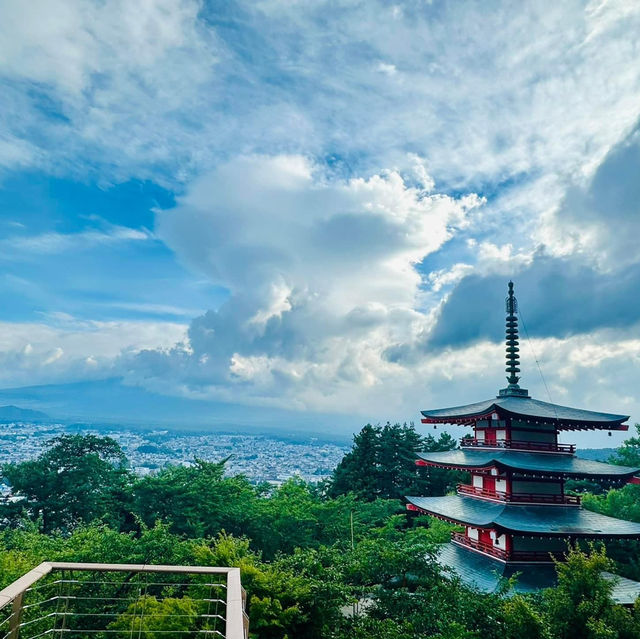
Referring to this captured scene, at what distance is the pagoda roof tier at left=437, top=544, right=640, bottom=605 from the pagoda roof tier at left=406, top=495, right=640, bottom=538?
1.36m

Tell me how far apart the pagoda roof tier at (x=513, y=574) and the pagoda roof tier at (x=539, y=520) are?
1.36 meters

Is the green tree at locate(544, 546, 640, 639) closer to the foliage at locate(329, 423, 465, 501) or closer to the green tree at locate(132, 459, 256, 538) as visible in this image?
the green tree at locate(132, 459, 256, 538)

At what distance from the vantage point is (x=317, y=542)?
24.9 meters

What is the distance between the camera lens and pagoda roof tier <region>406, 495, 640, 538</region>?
50.7 ft

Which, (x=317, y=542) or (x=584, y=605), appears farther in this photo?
(x=317, y=542)

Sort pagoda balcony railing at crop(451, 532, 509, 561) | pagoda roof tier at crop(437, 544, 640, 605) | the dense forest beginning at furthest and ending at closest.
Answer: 1. pagoda balcony railing at crop(451, 532, 509, 561)
2. pagoda roof tier at crop(437, 544, 640, 605)
3. the dense forest

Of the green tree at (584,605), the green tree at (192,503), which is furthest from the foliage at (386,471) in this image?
the green tree at (584,605)

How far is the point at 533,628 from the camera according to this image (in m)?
10.6

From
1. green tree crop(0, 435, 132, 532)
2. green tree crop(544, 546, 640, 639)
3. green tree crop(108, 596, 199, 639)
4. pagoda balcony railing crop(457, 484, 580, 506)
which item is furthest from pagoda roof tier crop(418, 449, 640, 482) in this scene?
green tree crop(0, 435, 132, 532)

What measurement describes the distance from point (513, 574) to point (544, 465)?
3.98m

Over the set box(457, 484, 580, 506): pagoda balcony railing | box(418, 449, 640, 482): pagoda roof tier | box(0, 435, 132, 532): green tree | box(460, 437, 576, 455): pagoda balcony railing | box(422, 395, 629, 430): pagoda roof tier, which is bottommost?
box(0, 435, 132, 532): green tree

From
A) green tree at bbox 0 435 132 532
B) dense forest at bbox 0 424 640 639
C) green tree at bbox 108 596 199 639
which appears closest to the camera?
green tree at bbox 108 596 199 639

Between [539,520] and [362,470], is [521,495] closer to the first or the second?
[539,520]

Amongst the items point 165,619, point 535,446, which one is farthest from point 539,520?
point 165,619
